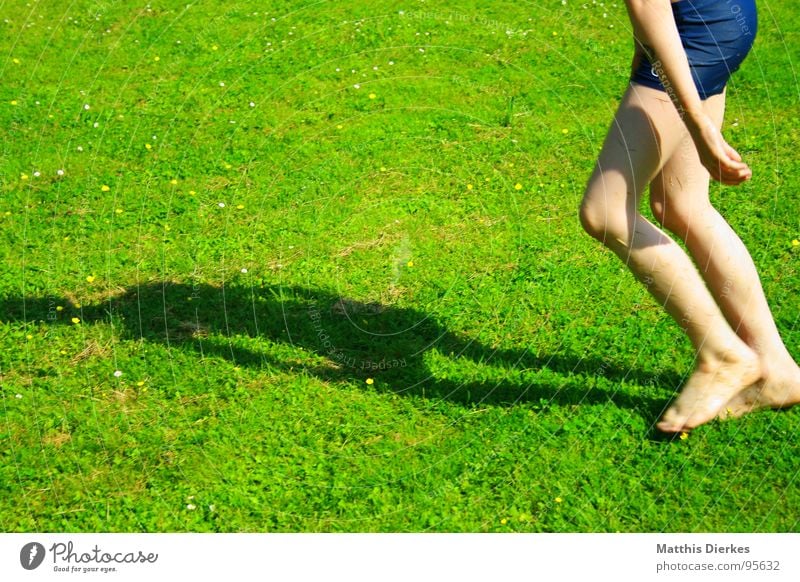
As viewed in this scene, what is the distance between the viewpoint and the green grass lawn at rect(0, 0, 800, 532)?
401 centimetres

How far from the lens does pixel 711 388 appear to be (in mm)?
4094

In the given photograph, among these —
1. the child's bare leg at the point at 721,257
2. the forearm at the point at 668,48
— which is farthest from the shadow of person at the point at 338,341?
the forearm at the point at 668,48

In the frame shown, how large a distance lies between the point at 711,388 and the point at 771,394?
11.0 inches

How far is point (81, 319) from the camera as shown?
16.7 ft

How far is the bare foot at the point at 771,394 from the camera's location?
4141mm

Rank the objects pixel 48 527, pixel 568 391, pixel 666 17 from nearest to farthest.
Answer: pixel 666 17 < pixel 48 527 < pixel 568 391

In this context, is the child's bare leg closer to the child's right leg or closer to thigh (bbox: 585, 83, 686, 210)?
the child's right leg

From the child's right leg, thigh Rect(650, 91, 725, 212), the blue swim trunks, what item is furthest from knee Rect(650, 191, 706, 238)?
the blue swim trunks

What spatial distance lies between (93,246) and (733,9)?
3680 millimetres

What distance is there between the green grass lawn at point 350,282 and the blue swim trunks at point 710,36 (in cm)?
139

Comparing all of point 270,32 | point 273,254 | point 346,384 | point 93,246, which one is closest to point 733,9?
point 346,384

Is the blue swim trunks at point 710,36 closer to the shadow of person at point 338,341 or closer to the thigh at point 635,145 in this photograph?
the thigh at point 635,145

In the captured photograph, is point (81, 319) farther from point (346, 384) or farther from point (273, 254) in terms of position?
point (346, 384)

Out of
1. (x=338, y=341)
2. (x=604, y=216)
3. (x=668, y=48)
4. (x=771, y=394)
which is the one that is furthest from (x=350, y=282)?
(x=668, y=48)
